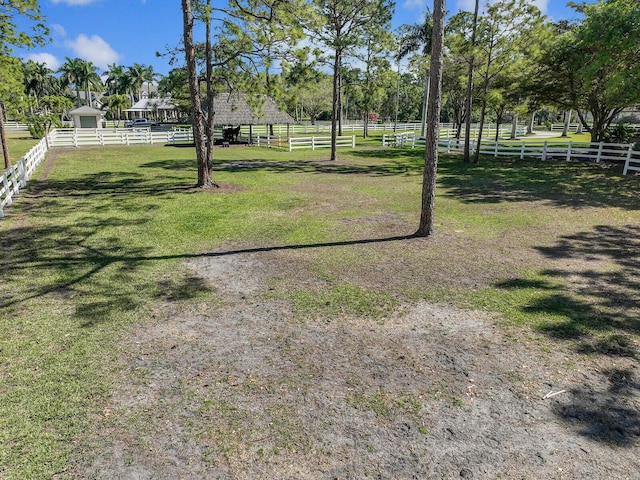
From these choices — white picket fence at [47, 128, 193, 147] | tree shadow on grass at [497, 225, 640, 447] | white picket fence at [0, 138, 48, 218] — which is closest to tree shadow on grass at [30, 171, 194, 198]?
white picket fence at [0, 138, 48, 218]

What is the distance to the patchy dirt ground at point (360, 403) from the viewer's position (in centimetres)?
335

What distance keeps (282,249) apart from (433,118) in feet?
14.1

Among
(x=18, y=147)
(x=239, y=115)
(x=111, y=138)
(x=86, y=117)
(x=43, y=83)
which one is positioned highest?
(x=43, y=83)

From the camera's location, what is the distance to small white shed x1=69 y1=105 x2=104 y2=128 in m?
48.1

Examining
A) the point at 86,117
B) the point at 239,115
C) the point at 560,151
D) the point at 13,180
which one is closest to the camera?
the point at 13,180

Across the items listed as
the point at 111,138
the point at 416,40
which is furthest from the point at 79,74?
the point at 416,40

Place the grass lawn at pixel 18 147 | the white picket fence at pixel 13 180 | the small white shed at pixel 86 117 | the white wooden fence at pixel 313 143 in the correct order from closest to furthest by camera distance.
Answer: the white picket fence at pixel 13 180
the grass lawn at pixel 18 147
the white wooden fence at pixel 313 143
the small white shed at pixel 86 117

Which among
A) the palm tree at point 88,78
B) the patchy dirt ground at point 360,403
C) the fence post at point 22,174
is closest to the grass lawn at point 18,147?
the fence post at point 22,174

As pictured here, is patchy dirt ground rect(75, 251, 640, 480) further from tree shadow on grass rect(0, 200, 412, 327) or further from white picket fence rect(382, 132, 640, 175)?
white picket fence rect(382, 132, 640, 175)

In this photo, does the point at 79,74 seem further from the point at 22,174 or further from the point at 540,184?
the point at 540,184

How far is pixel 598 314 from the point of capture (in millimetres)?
5914

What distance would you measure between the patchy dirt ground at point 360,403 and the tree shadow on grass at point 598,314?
2cm

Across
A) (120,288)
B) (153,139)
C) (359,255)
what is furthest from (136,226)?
(153,139)

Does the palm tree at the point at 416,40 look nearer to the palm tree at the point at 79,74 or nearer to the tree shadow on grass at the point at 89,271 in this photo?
the tree shadow on grass at the point at 89,271
